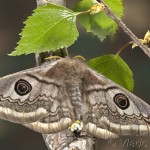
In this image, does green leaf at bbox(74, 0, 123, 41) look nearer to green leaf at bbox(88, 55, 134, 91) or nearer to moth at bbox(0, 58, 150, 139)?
green leaf at bbox(88, 55, 134, 91)

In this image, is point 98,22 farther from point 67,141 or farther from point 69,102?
point 67,141

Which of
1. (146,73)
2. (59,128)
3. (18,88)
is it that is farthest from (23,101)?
(146,73)

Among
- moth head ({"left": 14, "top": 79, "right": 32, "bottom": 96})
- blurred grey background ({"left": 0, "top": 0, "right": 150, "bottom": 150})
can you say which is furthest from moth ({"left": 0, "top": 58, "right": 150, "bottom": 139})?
blurred grey background ({"left": 0, "top": 0, "right": 150, "bottom": 150})

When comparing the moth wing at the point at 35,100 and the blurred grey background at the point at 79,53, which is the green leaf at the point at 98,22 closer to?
the moth wing at the point at 35,100

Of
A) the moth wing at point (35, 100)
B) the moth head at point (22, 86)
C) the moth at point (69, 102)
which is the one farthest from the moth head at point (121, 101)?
the moth head at point (22, 86)

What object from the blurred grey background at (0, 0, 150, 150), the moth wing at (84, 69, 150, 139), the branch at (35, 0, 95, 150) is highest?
the blurred grey background at (0, 0, 150, 150)

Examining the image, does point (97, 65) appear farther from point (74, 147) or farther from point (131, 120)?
point (74, 147)

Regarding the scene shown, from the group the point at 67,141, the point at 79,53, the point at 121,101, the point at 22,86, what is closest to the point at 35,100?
the point at 22,86
